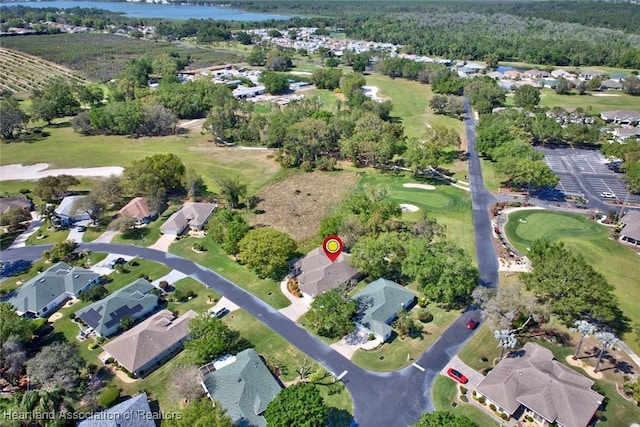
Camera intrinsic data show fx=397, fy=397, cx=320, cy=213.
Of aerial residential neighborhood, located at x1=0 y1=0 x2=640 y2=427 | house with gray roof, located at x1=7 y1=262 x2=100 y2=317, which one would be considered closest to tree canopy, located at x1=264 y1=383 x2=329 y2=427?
aerial residential neighborhood, located at x1=0 y1=0 x2=640 y2=427

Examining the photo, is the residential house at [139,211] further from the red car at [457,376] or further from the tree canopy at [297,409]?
the red car at [457,376]

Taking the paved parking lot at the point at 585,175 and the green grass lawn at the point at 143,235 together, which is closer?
the green grass lawn at the point at 143,235

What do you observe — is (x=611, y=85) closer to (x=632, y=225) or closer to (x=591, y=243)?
(x=632, y=225)

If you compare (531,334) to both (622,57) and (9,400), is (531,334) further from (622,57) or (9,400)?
A: (622,57)

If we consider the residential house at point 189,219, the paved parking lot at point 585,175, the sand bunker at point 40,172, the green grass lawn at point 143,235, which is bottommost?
the sand bunker at point 40,172

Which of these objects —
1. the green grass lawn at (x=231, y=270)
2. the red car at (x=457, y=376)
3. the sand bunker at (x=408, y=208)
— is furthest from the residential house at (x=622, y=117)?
the green grass lawn at (x=231, y=270)

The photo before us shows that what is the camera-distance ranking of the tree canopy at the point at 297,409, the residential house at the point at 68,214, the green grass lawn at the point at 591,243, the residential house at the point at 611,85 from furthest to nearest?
the residential house at the point at 611,85 → the residential house at the point at 68,214 → the green grass lawn at the point at 591,243 → the tree canopy at the point at 297,409

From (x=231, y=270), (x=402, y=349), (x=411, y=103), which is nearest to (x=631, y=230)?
(x=402, y=349)
